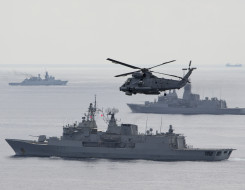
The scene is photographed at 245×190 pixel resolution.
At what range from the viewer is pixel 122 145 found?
99.9m

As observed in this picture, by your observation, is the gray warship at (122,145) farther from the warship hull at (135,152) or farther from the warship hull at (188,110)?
the warship hull at (188,110)

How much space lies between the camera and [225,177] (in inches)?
3465

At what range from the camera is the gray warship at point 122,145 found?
98750mm

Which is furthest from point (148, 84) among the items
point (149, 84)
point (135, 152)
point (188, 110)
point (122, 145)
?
point (188, 110)

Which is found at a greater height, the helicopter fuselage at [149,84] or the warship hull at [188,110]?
the warship hull at [188,110]

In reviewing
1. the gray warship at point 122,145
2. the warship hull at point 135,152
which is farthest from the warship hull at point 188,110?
the gray warship at point 122,145

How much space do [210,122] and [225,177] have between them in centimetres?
8561

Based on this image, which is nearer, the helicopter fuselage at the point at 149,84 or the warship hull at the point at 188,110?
the helicopter fuselage at the point at 149,84

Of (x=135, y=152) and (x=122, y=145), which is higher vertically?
(x=122, y=145)

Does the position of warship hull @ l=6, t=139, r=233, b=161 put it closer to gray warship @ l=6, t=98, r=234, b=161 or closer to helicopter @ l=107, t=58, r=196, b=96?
gray warship @ l=6, t=98, r=234, b=161

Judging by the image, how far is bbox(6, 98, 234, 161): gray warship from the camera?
9875 centimetres

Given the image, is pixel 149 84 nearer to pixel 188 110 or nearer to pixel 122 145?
pixel 122 145

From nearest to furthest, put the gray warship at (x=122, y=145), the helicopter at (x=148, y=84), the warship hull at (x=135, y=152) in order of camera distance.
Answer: the helicopter at (x=148, y=84), the gray warship at (x=122, y=145), the warship hull at (x=135, y=152)

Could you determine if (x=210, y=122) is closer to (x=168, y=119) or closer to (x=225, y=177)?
(x=168, y=119)
